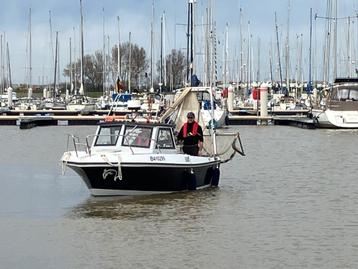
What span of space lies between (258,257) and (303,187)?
11334 mm

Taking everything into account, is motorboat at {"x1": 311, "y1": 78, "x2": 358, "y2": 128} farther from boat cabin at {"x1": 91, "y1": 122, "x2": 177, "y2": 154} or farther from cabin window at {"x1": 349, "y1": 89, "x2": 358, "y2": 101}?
boat cabin at {"x1": 91, "y1": 122, "x2": 177, "y2": 154}

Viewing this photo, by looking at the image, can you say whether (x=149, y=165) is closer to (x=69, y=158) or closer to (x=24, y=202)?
(x=69, y=158)

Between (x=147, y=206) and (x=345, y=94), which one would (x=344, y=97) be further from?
(x=147, y=206)

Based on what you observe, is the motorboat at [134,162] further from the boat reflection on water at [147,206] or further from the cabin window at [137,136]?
the boat reflection on water at [147,206]

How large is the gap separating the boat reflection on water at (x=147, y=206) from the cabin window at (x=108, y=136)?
58.2 inches

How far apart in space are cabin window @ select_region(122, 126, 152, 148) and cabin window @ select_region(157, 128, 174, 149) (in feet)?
1.03

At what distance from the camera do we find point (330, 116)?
58.8 m

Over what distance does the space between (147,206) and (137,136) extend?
2.24 m

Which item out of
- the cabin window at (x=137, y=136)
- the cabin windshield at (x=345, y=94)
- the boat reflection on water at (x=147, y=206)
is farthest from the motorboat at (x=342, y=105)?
the cabin window at (x=137, y=136)

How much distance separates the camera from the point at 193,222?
63.6 ft

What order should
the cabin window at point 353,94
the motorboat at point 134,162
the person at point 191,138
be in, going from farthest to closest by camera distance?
the cabin window at point 353,94
the person at point 191,138
the motorboat at point 134,162

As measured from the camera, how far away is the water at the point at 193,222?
15445 millimetres

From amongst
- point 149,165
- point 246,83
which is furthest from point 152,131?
point 246,83

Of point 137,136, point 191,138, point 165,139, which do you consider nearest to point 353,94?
point 191,138
